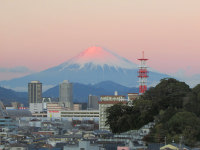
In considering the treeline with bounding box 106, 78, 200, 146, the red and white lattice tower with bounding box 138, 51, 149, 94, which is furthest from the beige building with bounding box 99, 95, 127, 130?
the treeline with bounding box 106, 78, 200, 146

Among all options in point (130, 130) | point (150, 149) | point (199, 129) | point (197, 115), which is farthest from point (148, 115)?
point (150, 149)

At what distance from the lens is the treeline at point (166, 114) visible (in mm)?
69750

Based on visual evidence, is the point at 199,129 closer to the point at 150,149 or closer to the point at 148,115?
the point at 150,149

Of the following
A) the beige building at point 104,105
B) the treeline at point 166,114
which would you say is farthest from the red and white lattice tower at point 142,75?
the treeline at point 166,114

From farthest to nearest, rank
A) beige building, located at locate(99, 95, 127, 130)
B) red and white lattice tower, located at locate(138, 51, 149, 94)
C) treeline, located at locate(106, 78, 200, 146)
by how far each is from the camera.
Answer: beige building, located at locate(99, 95, 127, 130), red and white lattice tower, located at locate(138, 51, 149, 94), treeline, located at locate(106, 78, 200, 146)

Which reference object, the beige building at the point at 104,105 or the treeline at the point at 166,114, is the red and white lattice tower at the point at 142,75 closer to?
the beige building at the point at 104,105

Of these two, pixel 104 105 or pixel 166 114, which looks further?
pixel 104 105

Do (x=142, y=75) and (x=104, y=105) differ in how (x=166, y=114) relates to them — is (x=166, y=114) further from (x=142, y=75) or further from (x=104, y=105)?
(x=104, y=105)

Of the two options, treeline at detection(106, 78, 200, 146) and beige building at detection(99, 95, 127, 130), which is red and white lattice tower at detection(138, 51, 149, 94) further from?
treeline at detection(106, 78, 200, 146)

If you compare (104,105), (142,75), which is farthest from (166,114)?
(104,105)

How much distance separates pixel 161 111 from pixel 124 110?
8.90 m

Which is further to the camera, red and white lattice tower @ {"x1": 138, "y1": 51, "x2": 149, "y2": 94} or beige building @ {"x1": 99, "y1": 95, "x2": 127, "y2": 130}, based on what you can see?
beige building @ {"x1": 99, "y1": 95, "x2": 127, "y2": 130}

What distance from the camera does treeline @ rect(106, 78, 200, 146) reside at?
69.8m

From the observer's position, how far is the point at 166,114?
77250mm
